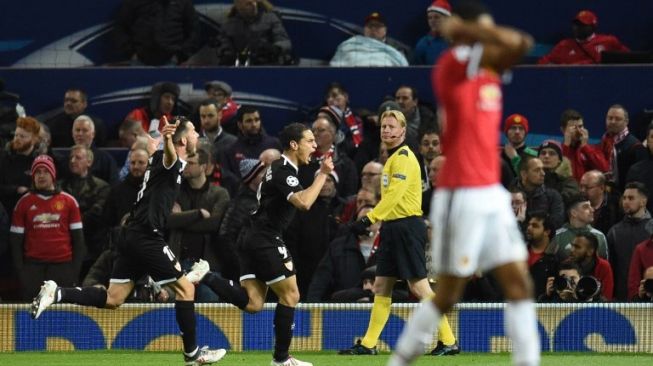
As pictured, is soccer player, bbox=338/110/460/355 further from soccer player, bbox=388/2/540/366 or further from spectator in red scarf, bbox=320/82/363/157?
soccer player, bbox=388/2/540/366

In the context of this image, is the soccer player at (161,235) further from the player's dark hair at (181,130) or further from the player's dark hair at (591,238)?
the player's dark hair at (591,238)

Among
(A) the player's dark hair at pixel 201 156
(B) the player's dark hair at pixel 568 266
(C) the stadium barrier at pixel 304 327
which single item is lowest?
(C) the stadium barrier at pixel 304 327

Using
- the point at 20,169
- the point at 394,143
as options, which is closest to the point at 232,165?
the point at 20,169

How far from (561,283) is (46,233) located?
203 inches

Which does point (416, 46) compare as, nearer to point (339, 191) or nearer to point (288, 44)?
point (288, 44)

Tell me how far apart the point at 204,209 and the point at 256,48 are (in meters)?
3.12

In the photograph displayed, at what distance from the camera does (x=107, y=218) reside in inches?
575

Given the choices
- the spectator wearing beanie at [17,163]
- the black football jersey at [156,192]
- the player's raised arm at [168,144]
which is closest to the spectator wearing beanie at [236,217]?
the spectator wearing beanie at [17,163]

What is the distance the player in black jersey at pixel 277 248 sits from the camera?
36.2 ft

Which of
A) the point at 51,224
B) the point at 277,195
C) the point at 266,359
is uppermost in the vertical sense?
the point at 277,195

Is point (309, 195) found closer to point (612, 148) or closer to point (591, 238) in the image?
point (591, 238)

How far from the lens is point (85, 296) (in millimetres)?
11516

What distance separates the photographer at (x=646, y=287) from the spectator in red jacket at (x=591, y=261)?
0.33 meters

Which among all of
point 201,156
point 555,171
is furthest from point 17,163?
point 555,171
